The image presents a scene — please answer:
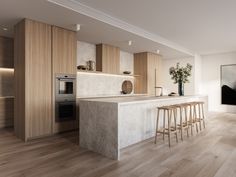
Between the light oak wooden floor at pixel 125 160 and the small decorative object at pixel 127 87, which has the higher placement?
the small decorative object at pixel 127 87

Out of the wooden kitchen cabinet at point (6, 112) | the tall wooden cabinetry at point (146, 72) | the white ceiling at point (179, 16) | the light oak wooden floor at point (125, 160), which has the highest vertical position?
the white ceiling at point (179, 16)

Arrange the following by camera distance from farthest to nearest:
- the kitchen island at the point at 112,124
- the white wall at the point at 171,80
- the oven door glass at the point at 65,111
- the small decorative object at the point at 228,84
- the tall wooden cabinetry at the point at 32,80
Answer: the white wall at the point at 171,80, the small decorative object at the point at 228,84, the oven door glass at the point at 65,111, the tall wooden cabinetry at the point at 32,80, the kitchen island at the point at 112,124

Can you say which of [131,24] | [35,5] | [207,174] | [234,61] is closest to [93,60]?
[131,24]

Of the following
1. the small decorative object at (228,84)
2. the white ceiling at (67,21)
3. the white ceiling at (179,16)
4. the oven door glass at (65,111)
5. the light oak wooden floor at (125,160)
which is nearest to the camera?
the light oak wooden floor at (125,160)

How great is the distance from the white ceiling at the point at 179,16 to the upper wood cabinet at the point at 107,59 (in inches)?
61.4

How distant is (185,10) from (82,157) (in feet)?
11.2

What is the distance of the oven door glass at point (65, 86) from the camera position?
437cm

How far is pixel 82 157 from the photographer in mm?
2906

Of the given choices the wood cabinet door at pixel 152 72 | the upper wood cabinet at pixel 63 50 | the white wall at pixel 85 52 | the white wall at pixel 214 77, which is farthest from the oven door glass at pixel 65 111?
the white wall at pixel 214 77

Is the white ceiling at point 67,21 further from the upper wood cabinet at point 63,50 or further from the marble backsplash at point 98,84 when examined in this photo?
the marble backsplash at point 98,84

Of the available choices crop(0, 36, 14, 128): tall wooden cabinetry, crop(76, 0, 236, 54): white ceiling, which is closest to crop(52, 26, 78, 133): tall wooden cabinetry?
crop(76, 0, 236, 54): white ceiling

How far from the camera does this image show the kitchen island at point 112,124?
282 centimetres

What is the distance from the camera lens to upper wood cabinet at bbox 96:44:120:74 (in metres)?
5.84

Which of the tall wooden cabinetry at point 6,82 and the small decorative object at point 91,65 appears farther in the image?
the small decorative object at point 91,65
